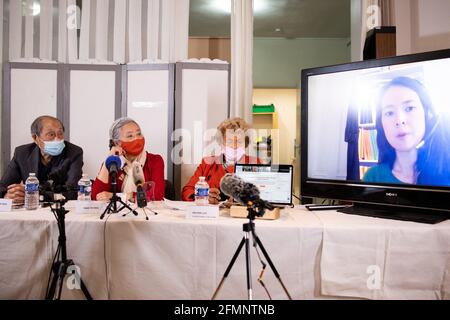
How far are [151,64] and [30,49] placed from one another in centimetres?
116

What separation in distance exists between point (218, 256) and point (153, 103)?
1.74 meters

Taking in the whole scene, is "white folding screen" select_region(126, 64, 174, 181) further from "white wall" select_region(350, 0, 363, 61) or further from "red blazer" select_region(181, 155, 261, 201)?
"white wall" select_region(350, 0, 363, 61)

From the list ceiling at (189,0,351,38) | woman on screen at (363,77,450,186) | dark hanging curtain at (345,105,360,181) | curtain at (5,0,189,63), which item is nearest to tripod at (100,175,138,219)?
dark hanging curtain at (345,105,360,181)

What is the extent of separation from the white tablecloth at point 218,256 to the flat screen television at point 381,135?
22cm

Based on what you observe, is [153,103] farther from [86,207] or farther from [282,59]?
[282,59]

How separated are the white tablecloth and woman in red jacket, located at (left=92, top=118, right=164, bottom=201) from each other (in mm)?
395

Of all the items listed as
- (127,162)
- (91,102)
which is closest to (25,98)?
(91,102)

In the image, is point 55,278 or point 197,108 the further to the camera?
point 197,108

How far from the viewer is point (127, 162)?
203cm

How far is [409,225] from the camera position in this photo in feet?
4.45

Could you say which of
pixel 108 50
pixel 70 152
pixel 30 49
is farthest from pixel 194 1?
pixel 70 152

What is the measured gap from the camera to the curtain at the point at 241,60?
2.84 meters

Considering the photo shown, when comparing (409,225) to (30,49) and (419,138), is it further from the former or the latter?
(30,49)

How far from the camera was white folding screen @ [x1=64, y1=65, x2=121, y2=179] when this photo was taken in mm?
2744
